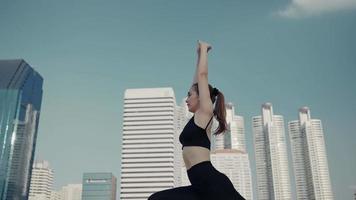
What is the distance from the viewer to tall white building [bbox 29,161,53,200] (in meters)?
172

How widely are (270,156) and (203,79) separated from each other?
462 feet

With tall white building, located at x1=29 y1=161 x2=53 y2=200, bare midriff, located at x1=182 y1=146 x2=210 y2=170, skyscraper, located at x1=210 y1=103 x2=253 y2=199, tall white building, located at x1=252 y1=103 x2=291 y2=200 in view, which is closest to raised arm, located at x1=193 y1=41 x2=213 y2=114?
bare midriff, located at x1=182 y1=146 x2=210 y2=170

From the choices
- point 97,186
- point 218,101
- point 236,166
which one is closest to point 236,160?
point 236,166

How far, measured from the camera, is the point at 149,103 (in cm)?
14812

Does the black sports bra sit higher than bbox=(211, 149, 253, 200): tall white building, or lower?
lower

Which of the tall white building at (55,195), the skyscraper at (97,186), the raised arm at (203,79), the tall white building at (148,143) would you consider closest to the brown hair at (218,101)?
the raised arm at (203,79)

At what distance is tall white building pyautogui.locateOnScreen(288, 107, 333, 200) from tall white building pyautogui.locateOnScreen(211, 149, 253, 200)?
3762cm

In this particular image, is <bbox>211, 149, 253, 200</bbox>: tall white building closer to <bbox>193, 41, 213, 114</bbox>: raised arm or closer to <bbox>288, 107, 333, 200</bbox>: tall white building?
<bbox>288, 107, 333, 200</bbox>: tall white building

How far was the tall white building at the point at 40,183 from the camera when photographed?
564ft

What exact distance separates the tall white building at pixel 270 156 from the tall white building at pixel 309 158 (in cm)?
623

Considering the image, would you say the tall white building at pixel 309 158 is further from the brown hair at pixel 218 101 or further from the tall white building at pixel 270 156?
the brown hair at pixel 218 101

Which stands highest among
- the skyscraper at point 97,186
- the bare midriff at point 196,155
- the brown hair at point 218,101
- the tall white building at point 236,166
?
the tall white building at point 236,166

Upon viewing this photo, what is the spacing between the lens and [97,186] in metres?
144

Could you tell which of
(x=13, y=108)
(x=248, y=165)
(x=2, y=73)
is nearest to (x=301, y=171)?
(x=248, y=165)
